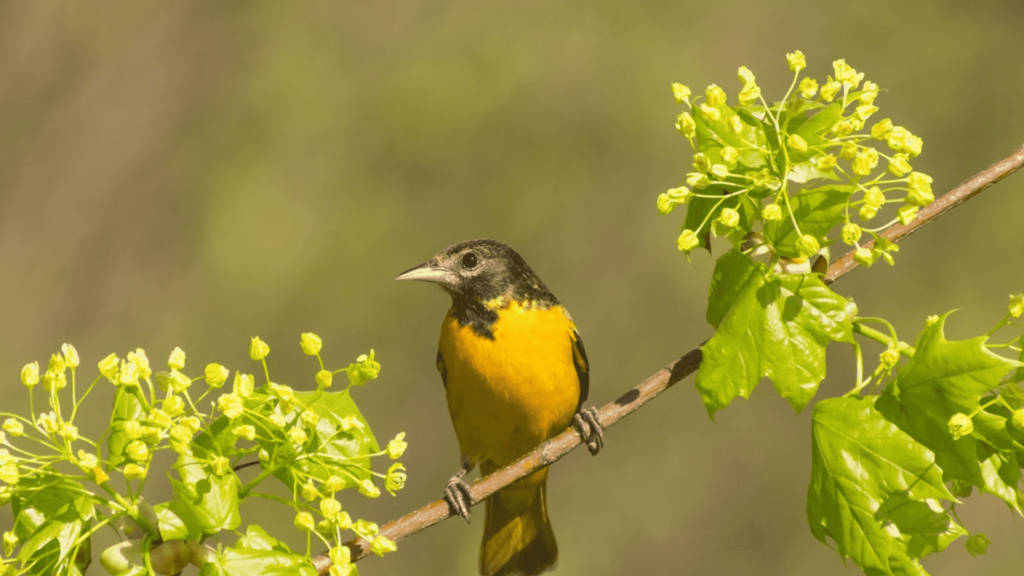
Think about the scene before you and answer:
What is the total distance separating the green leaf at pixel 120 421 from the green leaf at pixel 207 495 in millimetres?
88

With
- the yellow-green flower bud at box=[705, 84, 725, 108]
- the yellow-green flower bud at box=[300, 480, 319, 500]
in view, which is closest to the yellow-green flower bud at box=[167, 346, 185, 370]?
the yellow-green flower bud at box=[300, 480, 319, 500]

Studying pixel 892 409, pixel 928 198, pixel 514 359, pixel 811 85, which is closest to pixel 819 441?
pixel 892 409

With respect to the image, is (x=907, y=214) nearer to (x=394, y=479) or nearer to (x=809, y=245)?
(x=809, y=245)

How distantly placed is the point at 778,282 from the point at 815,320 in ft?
0.24

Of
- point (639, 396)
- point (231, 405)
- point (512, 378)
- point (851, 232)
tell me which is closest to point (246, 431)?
point (231, 405)

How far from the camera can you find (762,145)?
3.99 feet

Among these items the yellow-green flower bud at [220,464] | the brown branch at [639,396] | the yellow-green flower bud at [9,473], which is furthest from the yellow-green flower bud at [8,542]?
the brown branch at [639,396]

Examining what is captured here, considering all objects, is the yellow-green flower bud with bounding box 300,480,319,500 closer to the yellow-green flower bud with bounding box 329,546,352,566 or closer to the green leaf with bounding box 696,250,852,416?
the yellow-green flower bud with bounding box 329,546,352,566

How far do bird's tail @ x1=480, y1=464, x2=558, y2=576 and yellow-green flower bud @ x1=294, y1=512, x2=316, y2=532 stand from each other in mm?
1765

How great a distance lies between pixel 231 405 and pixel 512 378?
129 cm

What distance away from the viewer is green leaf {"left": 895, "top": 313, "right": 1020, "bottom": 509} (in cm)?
106

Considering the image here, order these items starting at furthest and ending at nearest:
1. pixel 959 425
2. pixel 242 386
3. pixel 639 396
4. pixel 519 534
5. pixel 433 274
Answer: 1. pixel 519 534
2. pixel 433 274
3. pixel 639 396
4. pixel 242 386
5. pixel 959 425

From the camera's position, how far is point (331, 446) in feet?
4.27

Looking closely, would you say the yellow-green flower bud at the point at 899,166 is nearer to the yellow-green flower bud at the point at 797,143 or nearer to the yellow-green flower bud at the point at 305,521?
the yellow-green flower bud at the point at 797,143
